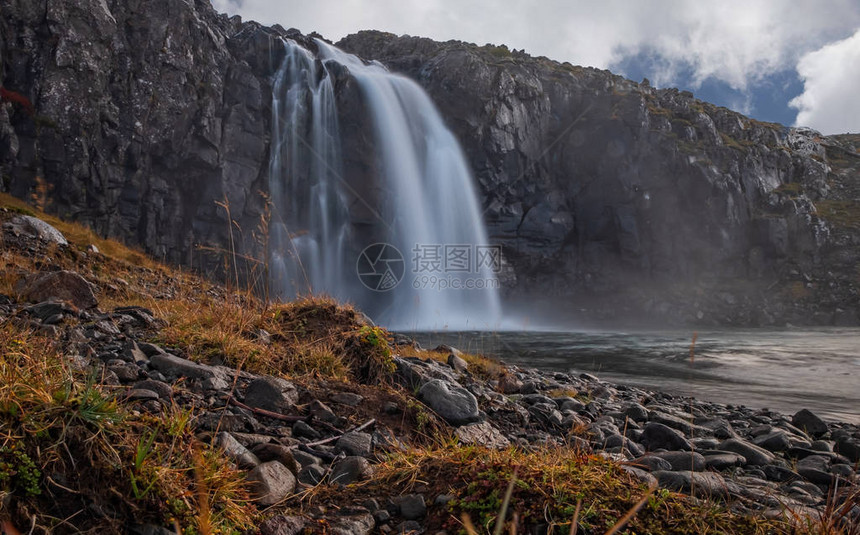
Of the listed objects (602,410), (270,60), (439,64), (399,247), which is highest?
(439,64)

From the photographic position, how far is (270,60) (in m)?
41.1

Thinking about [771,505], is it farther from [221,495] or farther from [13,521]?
[13,521]

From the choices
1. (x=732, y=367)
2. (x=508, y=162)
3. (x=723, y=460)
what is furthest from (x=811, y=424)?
(x=508, y=162)

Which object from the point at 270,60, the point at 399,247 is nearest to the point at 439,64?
the point at 270,60

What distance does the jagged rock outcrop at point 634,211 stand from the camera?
49281mm

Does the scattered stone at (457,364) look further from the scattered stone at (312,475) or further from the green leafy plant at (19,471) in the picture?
the green leafy plant at (19,471)

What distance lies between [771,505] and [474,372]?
6342 mm

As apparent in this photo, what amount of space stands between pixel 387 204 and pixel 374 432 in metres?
40.1

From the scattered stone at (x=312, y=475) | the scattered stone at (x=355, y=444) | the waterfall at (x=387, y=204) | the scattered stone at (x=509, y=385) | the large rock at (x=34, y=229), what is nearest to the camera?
the scattered stone at (x=312, y=475)

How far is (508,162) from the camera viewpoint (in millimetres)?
48781

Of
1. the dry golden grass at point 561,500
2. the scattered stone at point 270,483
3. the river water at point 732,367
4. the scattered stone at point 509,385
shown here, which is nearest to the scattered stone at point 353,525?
the dry golden grass at point 561,500

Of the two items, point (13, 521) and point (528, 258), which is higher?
point (528, 258)

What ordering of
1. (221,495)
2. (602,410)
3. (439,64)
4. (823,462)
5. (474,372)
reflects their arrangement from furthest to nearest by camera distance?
(439,64) < (474,372) < (602,410) < (823,462) < (221,495)

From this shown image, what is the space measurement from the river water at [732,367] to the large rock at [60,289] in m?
7.98
